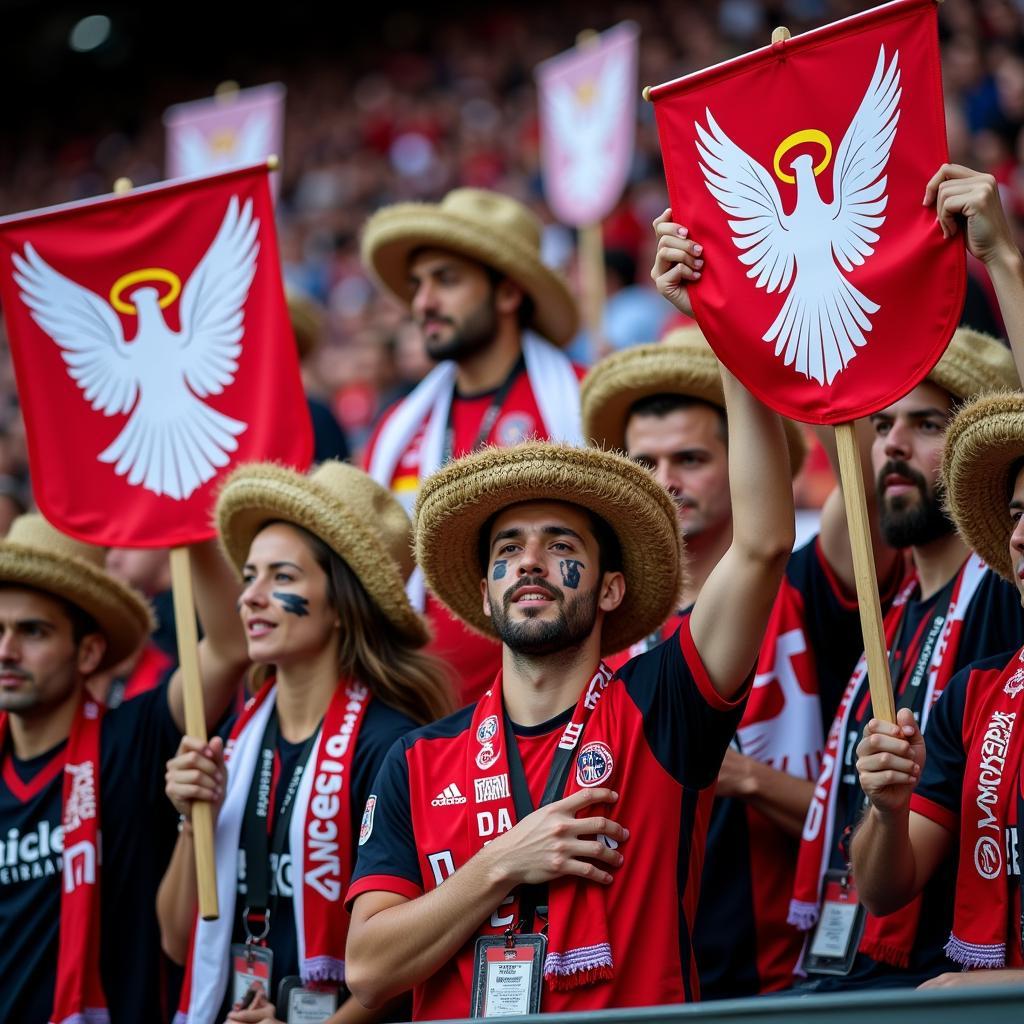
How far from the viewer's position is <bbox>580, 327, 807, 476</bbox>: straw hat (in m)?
4.57

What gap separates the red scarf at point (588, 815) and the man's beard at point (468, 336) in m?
2.16

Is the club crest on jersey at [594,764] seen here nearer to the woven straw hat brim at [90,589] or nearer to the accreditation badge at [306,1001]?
the accreditation badge at [306,1001]

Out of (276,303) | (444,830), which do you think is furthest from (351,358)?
(444,830)

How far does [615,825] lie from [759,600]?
0.55m

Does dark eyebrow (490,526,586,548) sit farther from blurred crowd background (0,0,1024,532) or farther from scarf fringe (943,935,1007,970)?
blurred crowd background (0,0,1024,532)

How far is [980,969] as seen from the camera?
3.18m

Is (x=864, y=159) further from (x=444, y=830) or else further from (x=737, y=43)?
(x=737, y=43)

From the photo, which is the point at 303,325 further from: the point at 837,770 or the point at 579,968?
the point at 579,968

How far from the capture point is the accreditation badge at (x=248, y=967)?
3.97m

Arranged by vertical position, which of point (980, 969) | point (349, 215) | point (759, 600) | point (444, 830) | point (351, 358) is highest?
point (349, 215)

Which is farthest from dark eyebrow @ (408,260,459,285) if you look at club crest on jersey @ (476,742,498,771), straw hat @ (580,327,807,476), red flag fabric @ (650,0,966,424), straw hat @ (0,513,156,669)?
club crest on jersey @ (476,742,498,771)

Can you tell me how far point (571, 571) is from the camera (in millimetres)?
3600

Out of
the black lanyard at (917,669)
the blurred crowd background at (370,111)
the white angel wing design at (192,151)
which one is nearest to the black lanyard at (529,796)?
the black lanyard at (917,669)

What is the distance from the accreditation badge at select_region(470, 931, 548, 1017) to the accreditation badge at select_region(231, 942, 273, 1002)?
91 centimetres
